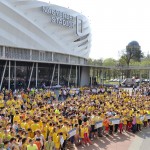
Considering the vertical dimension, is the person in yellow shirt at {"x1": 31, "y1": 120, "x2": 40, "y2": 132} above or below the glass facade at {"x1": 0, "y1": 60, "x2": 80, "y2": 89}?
below

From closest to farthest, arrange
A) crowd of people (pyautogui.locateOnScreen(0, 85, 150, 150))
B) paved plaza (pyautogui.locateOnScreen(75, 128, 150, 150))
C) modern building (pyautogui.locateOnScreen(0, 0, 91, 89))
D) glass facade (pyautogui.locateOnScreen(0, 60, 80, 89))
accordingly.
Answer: crowd of people (pyautogui.locateOnScreen(0, 85, 150, 150)), paved plaza (pyautogui.locateOnScreen(75, 128, 150, 150)), modern building (pyautogui.locateOnScreen(0, 0, 91, 89)), glass facade (pyautogui.locateOnScreen(0, 60, 80, 89))

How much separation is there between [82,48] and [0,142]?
49654 millimetres

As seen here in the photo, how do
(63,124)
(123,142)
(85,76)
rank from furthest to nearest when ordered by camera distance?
(85,76), (123,142), (63,124)

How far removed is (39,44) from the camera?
4803cm

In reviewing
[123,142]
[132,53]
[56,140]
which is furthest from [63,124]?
[132,53]

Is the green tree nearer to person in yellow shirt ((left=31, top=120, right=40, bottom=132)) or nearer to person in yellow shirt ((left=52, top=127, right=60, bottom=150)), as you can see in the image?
person in yellow shirt ((left=31, top=120, right=40, bottom=132))

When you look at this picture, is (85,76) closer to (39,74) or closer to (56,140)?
(39,74)

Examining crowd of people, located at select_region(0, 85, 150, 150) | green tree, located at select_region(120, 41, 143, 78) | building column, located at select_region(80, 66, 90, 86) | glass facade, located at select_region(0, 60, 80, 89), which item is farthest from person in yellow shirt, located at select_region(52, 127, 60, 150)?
green tree, located at select_region(120, 41, 143, 78)

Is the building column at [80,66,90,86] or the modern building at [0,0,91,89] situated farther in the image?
the building column at [80,66,90,86]

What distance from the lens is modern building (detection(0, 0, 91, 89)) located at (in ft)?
143

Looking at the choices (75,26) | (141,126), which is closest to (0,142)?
(141,126)

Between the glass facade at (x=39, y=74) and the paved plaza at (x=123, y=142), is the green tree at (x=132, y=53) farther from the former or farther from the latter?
the paved plaza at (x=123, y=142)

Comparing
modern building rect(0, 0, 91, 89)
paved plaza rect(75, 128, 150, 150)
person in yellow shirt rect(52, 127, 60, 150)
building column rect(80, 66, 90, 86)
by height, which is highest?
modern building rect(0, 0, 91, 89)

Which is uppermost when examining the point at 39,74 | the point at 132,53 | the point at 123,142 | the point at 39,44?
the point at 132,53
